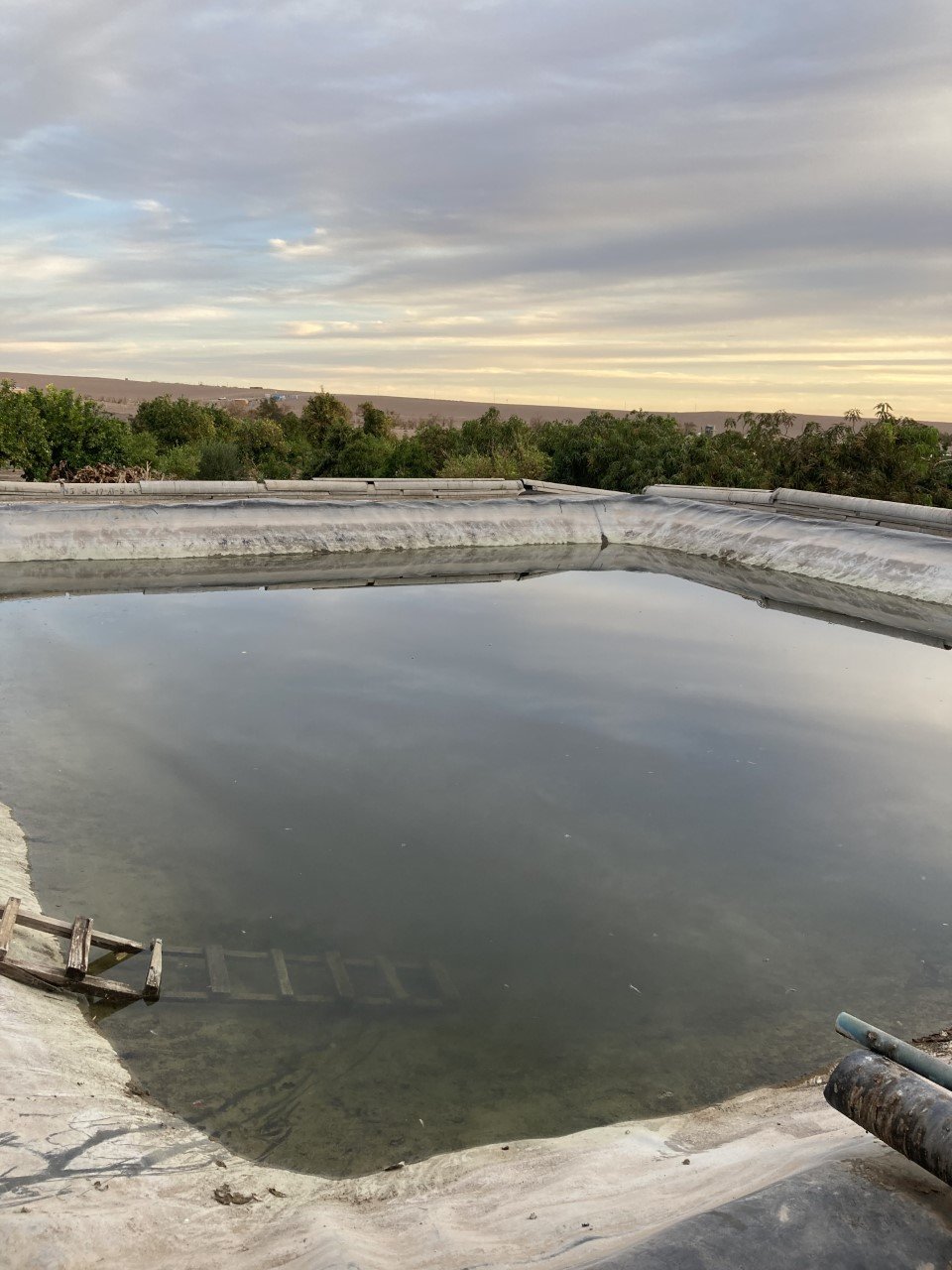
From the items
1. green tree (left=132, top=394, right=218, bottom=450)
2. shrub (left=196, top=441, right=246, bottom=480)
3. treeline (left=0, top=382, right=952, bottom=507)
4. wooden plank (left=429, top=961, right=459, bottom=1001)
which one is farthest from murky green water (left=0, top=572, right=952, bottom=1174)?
green tree (left=132, top=394, right=218, bottom=450)

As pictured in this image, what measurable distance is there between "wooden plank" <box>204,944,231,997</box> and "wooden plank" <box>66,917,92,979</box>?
827 mm

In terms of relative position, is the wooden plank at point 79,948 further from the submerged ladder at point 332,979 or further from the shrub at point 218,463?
the shrub at point 218,463

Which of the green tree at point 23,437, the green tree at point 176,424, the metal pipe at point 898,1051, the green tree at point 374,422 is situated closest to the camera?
the metal pipe at point 898,1051

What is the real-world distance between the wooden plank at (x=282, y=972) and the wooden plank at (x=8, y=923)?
1775 mm

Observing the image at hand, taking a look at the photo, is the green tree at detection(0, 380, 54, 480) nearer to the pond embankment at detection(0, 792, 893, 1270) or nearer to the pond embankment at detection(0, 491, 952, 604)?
the pond embankment at detection(0, 491, 952, 604)

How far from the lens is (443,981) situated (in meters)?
7.09

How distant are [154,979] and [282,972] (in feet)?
2.85

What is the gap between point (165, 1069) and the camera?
20.2 feet

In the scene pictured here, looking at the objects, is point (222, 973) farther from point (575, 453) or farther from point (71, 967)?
point (575, 453)

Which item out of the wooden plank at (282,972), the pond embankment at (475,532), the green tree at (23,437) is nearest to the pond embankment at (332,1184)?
the wooden plank at (282,972)

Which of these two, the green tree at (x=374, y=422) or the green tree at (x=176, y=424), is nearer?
the green tree at (x=176, y=424)

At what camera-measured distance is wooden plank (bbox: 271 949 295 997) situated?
6.91m

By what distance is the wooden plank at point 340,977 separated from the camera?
22.6 feet

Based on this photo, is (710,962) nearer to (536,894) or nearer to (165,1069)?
(536,894)
